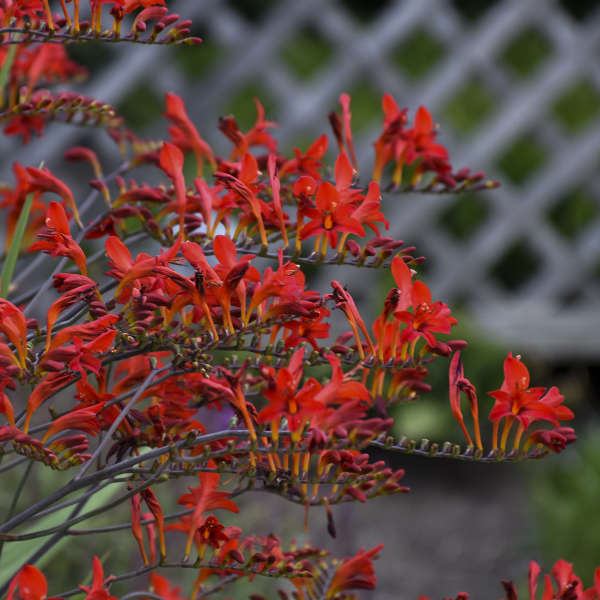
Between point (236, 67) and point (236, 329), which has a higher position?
point (236, 67)

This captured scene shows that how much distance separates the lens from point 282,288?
0.70m

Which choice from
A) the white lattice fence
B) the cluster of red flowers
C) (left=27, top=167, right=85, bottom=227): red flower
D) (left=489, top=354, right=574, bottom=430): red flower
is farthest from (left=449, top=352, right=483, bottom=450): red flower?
the white lattice fence

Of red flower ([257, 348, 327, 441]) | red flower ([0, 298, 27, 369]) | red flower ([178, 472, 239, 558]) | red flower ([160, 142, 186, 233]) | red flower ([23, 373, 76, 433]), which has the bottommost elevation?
red flower ([178, 472, 239, 558])

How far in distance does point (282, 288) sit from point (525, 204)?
3.42m

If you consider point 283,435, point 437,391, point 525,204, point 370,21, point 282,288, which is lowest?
point 283,435

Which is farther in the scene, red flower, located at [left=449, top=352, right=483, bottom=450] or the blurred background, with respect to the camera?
the blurred background

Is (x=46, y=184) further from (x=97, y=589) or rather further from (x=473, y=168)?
(x=473, y=168)

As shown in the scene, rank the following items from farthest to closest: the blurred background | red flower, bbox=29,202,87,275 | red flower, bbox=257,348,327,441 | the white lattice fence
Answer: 1. the white lattice fence
2. the blurred background
3. red flower, bbox=29,202,87,275
4. red flower, bbox=257,348,327,441

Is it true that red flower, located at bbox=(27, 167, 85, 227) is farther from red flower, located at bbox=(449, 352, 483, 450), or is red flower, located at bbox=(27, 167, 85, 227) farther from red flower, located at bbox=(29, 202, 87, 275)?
red flower, located at bbox=(449, 352, 483, 450)

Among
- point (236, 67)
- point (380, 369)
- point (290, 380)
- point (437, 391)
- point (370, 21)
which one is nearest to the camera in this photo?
point (290, 380)

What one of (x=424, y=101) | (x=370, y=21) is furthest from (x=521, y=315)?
(x=370, y=21)

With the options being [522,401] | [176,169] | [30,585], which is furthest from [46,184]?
[522,401]

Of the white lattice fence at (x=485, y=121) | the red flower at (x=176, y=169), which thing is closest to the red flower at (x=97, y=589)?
the red flower at (x=176, y=169)

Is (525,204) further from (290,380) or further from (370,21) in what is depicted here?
(290,380)
